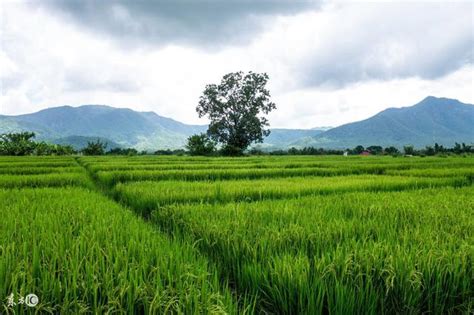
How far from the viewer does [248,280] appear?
1.92m

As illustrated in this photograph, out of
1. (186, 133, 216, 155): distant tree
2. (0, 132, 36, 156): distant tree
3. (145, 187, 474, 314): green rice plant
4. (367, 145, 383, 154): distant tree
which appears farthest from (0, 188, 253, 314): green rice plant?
(367, 145, 383, 154): distant tree

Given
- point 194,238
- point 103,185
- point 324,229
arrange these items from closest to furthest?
1. point 324,229
2. point 194,238
3. point 103,185

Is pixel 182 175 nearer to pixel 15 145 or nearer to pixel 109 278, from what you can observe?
pixel 109 278

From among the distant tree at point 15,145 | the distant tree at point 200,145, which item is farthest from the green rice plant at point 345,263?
the distant tree at point 15,145

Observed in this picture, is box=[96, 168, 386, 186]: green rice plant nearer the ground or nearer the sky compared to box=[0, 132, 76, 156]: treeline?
nearer the ground

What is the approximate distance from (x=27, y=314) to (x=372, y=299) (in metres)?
1.51

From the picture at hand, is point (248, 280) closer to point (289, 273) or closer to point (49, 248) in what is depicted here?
point (289, 273)

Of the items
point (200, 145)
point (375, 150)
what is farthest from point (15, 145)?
point (375, 150)

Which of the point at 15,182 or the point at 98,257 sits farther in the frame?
the point at 15,182

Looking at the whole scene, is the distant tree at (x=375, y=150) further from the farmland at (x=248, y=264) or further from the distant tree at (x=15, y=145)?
the farmland at (x=248, y=264)

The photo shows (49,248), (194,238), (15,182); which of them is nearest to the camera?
(49,248)

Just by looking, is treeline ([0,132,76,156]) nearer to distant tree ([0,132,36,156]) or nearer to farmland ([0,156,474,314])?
distant tree ([0,132,36,156])

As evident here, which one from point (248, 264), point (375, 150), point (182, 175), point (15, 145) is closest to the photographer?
point (248, 264)

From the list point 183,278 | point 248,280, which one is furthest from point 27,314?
point 248,280
